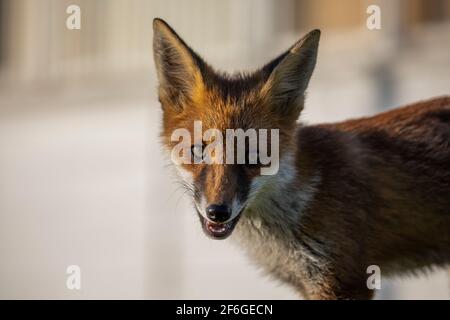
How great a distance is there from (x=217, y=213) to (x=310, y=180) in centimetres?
73

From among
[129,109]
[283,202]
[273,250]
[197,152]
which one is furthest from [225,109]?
[129,109]

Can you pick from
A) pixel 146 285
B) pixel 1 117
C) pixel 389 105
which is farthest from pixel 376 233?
pixel 1 117

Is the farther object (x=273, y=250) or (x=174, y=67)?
(x=273, y=250)

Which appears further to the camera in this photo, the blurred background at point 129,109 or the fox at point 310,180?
the blurred background at point 129,109

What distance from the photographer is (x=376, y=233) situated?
4430 mm

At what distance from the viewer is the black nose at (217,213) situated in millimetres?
3902

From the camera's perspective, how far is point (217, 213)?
390 cm

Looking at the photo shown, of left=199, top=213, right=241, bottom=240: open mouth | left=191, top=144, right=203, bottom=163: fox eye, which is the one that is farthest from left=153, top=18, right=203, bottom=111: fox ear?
left=199, top=213, right=241, bottom=240: open mouth

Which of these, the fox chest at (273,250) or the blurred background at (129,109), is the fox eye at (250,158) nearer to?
the fox chest at (273,250)

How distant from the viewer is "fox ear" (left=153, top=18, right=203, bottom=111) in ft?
14.0

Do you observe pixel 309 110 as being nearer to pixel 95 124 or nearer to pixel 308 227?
pixel 95 124

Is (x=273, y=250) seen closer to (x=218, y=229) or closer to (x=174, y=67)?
(x=218, y=229)

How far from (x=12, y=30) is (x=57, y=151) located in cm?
200

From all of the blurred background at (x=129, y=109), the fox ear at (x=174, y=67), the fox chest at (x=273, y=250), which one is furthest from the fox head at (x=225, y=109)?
the blurred background at (x=129, y=109)
